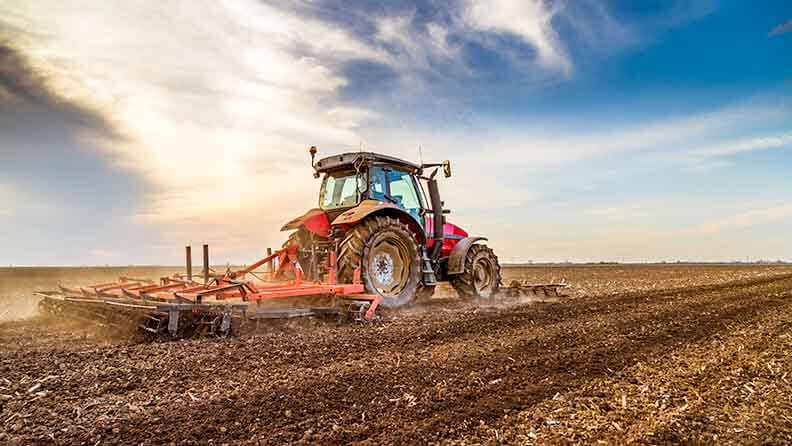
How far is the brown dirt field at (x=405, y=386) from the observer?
3.14 metres

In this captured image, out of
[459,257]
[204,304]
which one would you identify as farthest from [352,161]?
[204,304]

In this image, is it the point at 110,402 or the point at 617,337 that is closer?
the point at 110,402

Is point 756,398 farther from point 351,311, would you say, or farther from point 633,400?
point 351,311

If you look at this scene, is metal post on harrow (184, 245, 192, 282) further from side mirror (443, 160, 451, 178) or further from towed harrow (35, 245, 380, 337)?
side mirror (443, 160, 451, 178)

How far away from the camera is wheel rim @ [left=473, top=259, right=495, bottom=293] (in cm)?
1038

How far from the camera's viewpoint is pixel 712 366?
469 centimetres

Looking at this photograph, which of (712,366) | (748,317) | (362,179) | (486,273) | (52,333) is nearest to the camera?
(712,366)

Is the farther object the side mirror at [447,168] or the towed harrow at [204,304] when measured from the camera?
the side mirror at [447,168]

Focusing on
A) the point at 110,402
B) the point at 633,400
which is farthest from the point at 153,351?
the point at 633,400

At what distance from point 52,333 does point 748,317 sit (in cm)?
994

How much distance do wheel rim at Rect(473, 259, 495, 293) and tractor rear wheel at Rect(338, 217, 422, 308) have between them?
7.20 feet

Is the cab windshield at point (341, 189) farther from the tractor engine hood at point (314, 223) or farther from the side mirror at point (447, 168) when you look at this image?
the side mirror at point (447, 168)

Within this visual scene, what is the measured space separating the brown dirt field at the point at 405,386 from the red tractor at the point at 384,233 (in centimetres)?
144

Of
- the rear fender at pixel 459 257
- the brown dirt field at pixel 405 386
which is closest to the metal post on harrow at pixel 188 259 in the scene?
the brown dirt field at pixel 405 386
